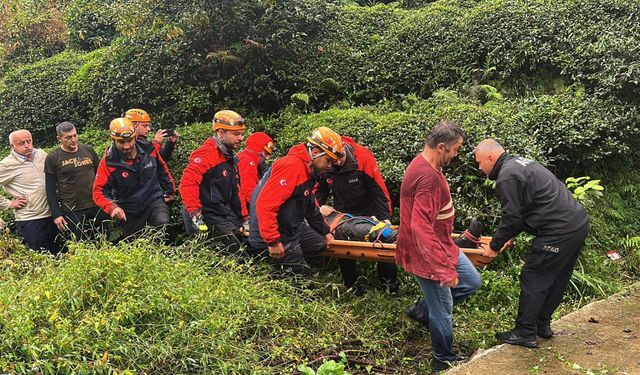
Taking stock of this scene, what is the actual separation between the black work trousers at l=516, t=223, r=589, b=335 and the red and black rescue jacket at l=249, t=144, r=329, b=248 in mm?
1957

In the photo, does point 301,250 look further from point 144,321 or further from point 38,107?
point 38,107

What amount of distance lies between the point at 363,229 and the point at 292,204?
2.79 feet

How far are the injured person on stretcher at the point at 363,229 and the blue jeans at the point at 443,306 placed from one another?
0.48 meters

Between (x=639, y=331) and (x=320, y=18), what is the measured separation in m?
7.12

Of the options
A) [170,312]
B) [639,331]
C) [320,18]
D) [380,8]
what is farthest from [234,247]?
[380,8]

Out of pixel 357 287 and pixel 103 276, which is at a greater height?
pixel 103 276

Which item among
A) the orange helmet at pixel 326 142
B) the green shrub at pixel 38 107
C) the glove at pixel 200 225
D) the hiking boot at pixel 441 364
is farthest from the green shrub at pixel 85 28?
the hiking boot at pixel 441 364

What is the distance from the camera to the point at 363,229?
5.66m

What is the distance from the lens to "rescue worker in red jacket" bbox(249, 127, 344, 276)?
16.6 feet

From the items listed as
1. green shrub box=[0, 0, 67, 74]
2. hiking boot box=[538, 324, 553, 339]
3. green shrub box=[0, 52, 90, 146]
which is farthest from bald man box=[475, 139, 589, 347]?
green shrub box=[0, 0, 67, 74]

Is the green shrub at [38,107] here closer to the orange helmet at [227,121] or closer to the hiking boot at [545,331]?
the orange helmet at [227,121]

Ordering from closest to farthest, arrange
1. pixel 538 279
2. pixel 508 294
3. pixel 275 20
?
pixel 538 279
pixel 508 294
pixel 275 20

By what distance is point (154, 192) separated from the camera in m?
6.55

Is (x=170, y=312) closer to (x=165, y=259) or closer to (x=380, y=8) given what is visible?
(x=165, y=259)
